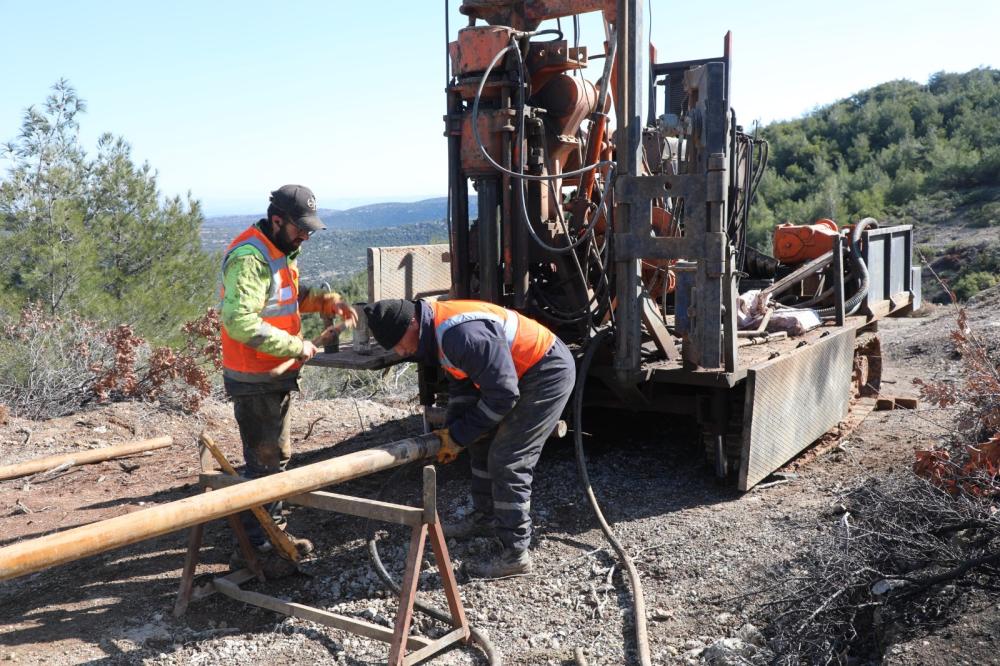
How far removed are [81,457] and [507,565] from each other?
158 inches

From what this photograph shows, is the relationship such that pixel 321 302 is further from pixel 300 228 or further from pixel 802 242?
pixel 802 242

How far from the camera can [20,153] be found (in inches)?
489

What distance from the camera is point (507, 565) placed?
476 cm

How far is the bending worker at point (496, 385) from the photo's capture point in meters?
4.38

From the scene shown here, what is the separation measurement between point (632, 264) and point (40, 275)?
892 centimetres

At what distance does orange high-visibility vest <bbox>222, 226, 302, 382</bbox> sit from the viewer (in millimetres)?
4805

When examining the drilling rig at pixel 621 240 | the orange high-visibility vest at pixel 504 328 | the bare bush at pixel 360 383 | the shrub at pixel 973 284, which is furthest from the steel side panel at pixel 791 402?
the shrub at pixel 973 284

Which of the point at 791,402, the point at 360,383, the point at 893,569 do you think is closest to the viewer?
the point at 893,569

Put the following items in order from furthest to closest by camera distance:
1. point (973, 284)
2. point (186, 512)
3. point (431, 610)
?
point (973, 284)
point (431, 610)
point (186, 512)

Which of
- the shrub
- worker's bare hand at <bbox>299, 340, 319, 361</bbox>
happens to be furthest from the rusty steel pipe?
the shrub

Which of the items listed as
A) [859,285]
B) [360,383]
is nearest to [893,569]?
[859,285]

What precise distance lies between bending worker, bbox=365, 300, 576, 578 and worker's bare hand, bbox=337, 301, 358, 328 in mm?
756

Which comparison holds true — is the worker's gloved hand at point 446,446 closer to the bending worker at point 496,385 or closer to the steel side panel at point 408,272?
the bending worker at point 496,385

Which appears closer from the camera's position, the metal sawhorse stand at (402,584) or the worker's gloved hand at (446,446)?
the metal sawhorse stand at (402,584)
